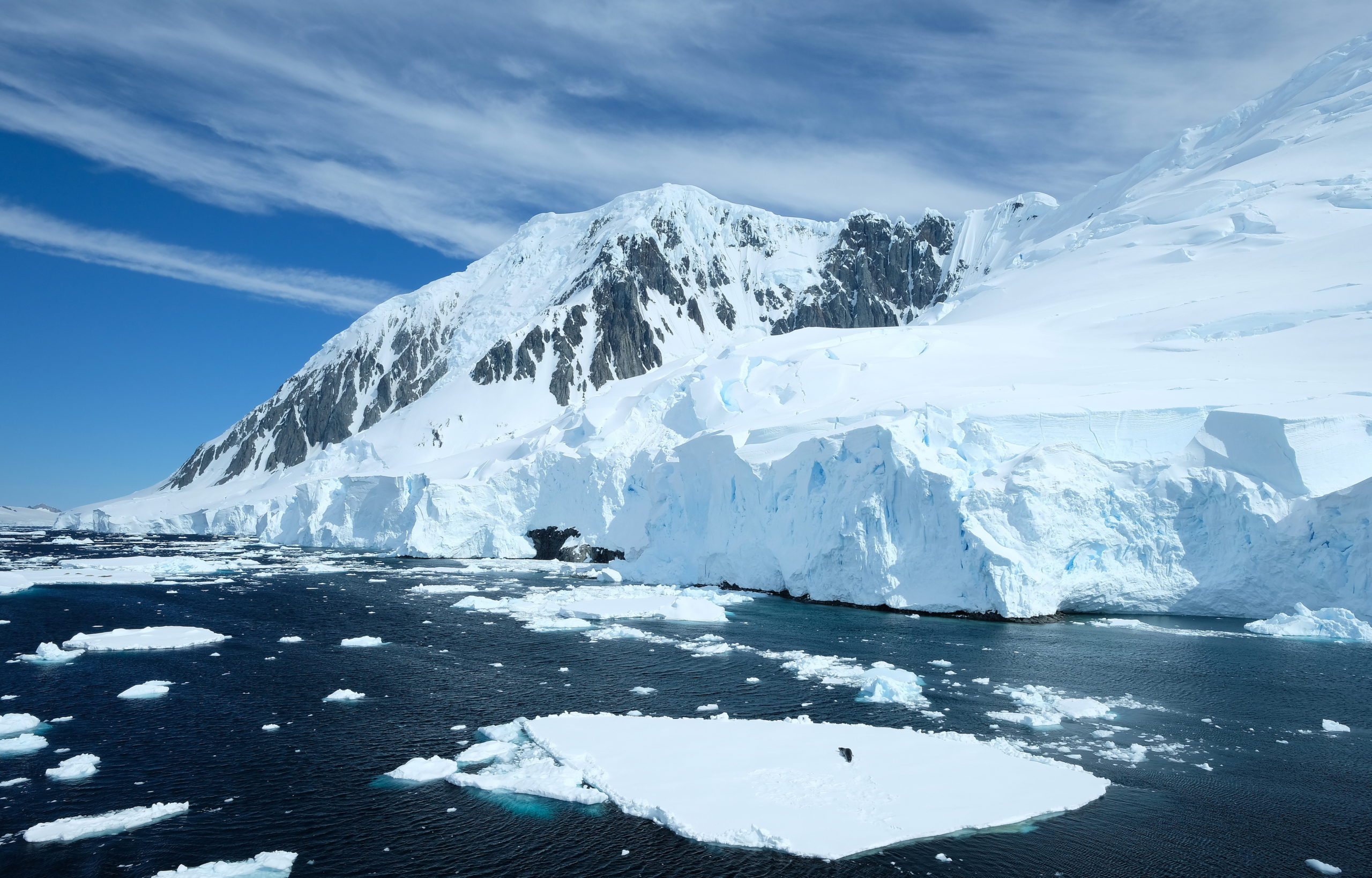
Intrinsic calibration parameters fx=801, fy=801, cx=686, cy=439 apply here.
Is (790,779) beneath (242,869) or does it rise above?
beneath

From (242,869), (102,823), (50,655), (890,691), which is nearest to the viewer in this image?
(242,869)

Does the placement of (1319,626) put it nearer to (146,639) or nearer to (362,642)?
(362,642)

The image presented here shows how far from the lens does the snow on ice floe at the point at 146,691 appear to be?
64.0 feet

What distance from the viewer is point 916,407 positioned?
131 ft

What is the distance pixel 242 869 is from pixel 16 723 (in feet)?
30.5

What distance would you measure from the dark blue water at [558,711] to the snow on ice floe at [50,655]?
1.40 ft

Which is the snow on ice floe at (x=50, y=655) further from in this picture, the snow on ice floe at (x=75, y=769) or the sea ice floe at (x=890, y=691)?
the sea ice floe at (x=890, y=691)

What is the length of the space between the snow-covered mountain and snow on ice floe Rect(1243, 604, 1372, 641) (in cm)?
159

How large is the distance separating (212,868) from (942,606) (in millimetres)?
27355

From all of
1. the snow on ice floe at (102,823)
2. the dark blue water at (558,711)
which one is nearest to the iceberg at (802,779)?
the dark blue water at (558,711)

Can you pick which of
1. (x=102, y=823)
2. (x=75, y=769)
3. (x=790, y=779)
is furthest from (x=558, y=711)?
(x=75, y=769)

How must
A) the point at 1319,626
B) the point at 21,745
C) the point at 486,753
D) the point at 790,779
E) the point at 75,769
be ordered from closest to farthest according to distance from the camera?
the point at 75,769 → the point at 790,779 → the point at 21,745 → the point at 486,753 → the point at 1319,626

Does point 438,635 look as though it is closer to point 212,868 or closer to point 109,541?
point 212,868

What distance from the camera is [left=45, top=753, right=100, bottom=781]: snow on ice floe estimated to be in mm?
14508
